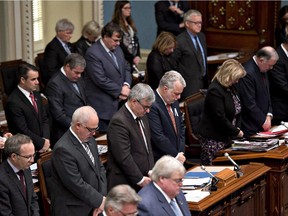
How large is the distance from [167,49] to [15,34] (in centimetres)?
242

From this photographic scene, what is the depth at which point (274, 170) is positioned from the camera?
859 cm

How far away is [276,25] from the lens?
43.9 feet

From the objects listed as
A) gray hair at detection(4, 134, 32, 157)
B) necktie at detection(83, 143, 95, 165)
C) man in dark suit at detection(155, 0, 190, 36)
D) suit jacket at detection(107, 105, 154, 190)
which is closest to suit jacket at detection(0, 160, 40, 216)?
gray hair at detection(4, 134, 32, 157)

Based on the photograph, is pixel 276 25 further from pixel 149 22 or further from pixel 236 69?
pixel 236 69

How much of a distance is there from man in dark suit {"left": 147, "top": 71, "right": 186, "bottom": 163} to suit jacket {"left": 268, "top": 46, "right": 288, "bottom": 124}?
2.16 m

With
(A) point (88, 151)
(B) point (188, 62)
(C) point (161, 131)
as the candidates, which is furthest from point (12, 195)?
(B) point (188, 62)

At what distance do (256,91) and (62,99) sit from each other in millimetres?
2093

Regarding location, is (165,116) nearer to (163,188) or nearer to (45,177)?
(45,177)

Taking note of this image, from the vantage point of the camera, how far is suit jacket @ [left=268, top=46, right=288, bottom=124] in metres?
10.1

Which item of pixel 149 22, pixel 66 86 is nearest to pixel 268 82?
pixel 66 86

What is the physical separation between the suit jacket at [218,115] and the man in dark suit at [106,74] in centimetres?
146

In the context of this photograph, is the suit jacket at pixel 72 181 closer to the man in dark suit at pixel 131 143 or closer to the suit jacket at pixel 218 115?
the man in dark suit at pixel 131 143

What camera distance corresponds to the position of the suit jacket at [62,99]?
8.93 metres

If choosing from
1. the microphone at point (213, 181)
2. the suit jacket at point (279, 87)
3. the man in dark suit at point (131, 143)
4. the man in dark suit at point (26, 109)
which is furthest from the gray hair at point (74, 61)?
the suit jacket at point (279, 87)
